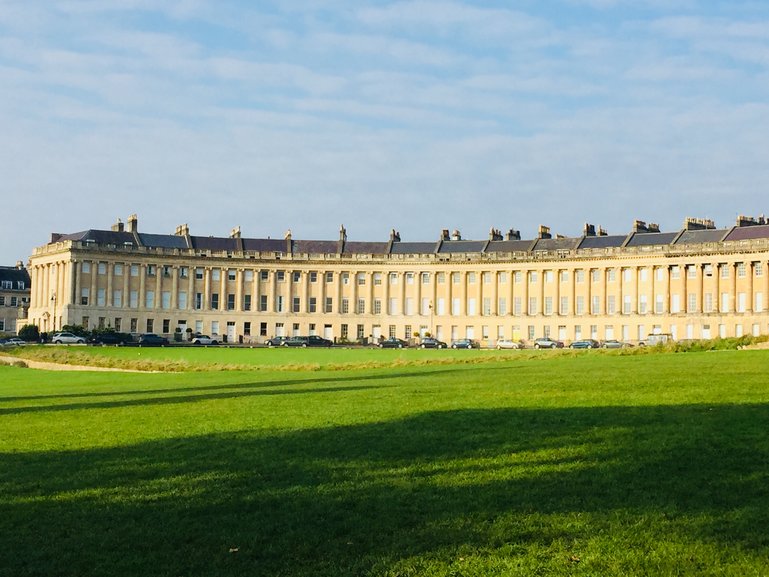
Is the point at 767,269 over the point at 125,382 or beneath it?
over

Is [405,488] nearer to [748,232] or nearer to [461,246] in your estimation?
[748,232]

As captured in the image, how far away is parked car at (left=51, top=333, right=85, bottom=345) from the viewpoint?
A: 101250 millimetres

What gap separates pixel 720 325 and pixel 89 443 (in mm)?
104556

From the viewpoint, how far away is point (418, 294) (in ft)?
435

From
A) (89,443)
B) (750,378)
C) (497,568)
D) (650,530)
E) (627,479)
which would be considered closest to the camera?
(497,568)

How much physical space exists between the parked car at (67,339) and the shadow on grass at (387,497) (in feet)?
290

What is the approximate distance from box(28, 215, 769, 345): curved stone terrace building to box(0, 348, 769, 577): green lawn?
96853 millimetres

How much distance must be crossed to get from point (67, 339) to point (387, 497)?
96.1 meters

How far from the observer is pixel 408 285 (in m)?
133

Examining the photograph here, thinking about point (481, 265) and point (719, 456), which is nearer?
point (719, 456)

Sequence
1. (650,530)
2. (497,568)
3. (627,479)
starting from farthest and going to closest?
(627,479) → (650,530) → (497,568)

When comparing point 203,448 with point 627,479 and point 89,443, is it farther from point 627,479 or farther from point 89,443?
point 627,479

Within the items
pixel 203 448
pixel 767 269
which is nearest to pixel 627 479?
pixel 203 448

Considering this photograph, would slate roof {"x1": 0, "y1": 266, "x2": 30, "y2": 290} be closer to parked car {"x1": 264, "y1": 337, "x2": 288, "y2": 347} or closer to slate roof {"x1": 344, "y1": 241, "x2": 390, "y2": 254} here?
slate roof {"x1": 344, "y1": 241, "x2": 390, "y2": 254}
